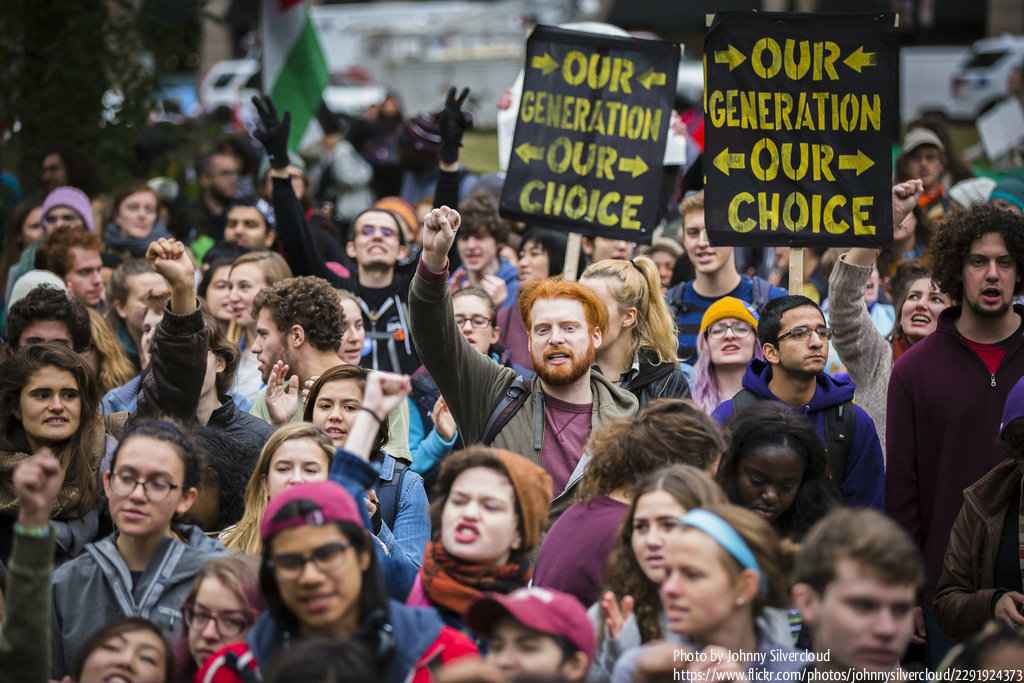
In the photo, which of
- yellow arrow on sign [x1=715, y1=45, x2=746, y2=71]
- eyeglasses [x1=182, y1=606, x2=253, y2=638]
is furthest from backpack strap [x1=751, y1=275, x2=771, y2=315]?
eyeglasses [x1=182, y1=606, x2=253, y2=638]

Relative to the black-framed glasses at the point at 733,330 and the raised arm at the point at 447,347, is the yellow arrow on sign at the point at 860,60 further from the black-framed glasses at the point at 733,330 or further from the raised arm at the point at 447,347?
the raised arm at the point at 447,347

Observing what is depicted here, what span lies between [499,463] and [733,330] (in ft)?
9.03

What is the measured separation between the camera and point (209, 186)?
13.8 m

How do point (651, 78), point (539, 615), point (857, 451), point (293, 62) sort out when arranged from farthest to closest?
point (293, 62)
point (651, 78)
point (857, 451)
point (539, 615)

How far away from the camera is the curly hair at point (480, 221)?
1027 cm


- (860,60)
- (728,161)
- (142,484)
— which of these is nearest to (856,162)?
(860,60)

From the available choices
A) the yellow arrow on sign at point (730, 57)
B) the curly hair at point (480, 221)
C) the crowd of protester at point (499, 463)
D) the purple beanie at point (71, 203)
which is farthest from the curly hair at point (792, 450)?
the purple beanie at point (71, 203)

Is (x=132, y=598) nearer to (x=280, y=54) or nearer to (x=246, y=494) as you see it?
(x=246, y=494)

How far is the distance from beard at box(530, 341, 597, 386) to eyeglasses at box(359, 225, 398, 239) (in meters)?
2.99

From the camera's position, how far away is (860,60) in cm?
811

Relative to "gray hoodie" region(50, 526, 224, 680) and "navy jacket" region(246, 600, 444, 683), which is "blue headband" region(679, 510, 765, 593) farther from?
"gray hoodie" region(50, 526, 224, 680)

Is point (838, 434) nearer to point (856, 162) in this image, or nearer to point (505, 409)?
point (505, 409)

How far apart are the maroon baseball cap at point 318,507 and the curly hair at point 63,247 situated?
5.17 meters

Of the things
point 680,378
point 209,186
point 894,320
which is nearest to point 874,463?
point 680,378
